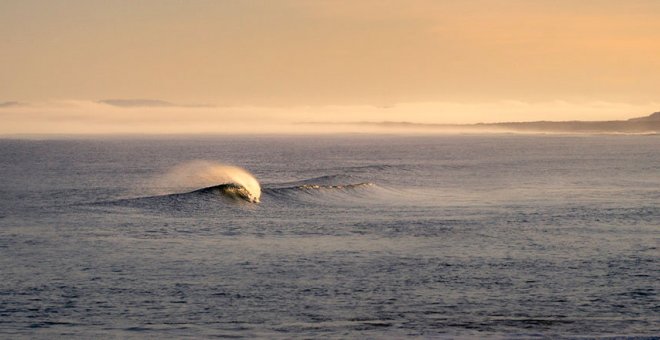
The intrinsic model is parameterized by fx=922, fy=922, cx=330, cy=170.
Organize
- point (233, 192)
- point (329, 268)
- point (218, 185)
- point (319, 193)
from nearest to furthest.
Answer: point (329, 268) → point (233, 192) → point (218, 185) → point (319, 193)

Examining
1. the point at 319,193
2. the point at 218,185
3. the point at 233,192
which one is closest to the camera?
the point at 233,192

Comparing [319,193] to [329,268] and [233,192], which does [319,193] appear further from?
[329,268]

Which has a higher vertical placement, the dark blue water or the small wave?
the dark blue water

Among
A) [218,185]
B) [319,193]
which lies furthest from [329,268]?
[319,193]

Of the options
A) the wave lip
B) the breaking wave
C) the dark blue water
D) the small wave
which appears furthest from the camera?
the small wave


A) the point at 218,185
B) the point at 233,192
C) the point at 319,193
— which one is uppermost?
the point at 218,185

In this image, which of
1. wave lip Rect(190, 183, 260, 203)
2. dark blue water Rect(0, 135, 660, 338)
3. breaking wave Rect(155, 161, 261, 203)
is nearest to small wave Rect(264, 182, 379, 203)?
breaking wave Rect(155, 161, 261, 203)

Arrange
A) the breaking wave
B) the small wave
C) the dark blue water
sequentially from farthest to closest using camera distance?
1. the small wave
2. the breaking wave
3. the dark blue water

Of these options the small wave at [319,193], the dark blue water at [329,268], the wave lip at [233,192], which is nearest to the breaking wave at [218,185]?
the wave lip at [233,192]

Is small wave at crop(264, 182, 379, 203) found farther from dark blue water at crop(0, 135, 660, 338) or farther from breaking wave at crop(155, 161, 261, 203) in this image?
dark blue water at crop(0, 135, 660, 338)

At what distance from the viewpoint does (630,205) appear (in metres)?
51.2

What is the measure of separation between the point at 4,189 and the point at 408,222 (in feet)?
135

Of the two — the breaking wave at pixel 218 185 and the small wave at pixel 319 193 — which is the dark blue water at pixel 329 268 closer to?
the breaking wave at pixel 218 185

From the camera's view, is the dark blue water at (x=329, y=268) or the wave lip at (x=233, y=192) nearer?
the dark blue water at (x=329, y=268)
